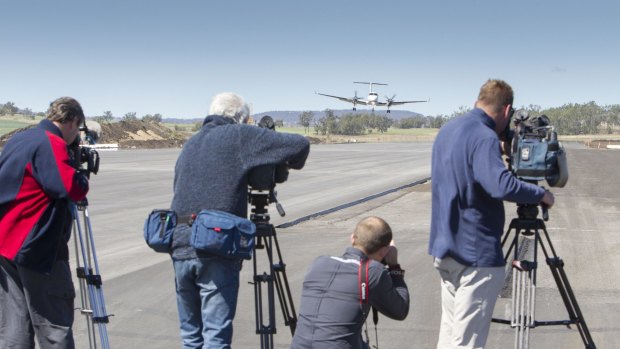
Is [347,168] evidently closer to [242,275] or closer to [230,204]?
[242,275]

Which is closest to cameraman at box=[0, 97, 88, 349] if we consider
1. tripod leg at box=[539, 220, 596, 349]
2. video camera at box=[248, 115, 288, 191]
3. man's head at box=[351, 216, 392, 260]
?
video camera at box=[248, 115, 288, 191]

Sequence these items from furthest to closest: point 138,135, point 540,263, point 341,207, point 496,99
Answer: point 138,135, point 341,207, point 540,263, point 496,99

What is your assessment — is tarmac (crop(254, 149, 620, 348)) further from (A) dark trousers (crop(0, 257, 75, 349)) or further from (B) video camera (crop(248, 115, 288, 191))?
(B) video camera (crop(248, 115, 288, 191))

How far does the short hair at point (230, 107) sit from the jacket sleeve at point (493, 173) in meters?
1.40

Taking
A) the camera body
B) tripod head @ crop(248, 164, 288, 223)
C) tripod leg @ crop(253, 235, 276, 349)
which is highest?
the camera body

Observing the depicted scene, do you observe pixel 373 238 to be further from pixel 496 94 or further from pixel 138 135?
Result: pixel 138 135

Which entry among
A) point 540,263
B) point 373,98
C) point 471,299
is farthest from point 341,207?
point 373,98

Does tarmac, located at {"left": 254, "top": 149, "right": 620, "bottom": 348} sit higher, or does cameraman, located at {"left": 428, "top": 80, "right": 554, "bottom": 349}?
cameraman, located at {"left": 428, "top": 80, "right": 554, "bottom": 349}

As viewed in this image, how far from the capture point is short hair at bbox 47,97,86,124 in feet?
14.6

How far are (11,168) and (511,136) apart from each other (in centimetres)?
307

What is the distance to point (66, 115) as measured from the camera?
176 inches

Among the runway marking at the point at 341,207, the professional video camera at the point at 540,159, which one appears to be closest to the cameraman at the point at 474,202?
the professional video camera at the point at 540,159

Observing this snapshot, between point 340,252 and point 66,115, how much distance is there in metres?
6.95

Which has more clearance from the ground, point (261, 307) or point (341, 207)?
point (261, 307)
